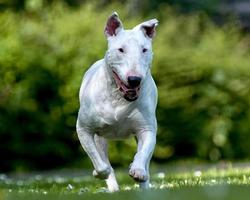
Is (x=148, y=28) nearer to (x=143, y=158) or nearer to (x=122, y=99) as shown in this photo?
(x=122, y=99)

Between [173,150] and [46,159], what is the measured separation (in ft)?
6.70

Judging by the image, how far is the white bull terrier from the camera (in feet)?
27.9

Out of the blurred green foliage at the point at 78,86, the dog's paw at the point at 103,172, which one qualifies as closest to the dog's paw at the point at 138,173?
the dog's paw at the point at 103,172

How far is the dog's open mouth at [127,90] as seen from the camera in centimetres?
855

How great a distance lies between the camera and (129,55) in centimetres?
853

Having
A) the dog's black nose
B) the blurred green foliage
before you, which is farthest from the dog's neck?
the blurred green foliage

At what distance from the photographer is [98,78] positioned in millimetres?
9031

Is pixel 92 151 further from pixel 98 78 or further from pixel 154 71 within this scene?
pixel 154 71

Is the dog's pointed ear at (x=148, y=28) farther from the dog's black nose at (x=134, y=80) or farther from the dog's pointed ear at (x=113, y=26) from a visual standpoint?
the dog's black nose at (x=134, y=80)

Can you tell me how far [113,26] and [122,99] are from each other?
1.99 ft

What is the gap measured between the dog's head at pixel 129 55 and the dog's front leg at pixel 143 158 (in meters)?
0.35

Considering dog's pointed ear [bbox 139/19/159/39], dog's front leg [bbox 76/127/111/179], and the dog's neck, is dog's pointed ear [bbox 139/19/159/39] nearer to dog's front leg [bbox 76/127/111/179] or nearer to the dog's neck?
the dog's neck

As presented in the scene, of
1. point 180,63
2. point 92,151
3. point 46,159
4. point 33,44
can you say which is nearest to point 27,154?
point 46,159

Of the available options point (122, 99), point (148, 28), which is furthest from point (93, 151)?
point (148, 28)
